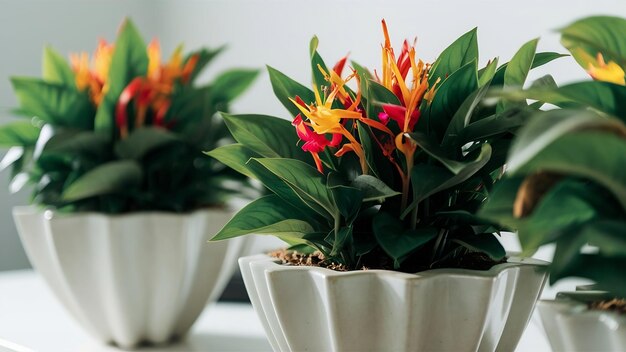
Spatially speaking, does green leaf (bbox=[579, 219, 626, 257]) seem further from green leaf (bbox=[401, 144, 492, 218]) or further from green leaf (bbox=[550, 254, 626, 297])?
green leaf (bbox=[401, 144, 492, 218])

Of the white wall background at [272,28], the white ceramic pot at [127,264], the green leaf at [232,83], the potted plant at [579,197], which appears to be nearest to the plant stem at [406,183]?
the potted plant at [579,197]

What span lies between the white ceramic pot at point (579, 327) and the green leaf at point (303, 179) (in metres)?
0.16

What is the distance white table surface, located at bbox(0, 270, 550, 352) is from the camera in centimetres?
87

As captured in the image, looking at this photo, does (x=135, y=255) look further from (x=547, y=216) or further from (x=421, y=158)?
(x=547, y=216)

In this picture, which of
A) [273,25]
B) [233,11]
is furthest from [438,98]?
[233,11]

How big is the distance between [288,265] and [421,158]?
12 cm

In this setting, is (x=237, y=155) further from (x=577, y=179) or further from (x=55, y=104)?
(x=55, y=104)

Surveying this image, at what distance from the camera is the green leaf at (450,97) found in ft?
1.64

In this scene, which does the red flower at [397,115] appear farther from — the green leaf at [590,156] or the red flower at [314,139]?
the green leaf at [590,156]

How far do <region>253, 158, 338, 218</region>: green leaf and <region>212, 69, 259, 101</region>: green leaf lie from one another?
47 cm

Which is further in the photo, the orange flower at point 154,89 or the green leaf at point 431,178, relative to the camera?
the orange flower at point 154,89

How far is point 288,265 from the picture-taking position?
536mm

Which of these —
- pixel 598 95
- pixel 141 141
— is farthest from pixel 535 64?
pixel 141 141

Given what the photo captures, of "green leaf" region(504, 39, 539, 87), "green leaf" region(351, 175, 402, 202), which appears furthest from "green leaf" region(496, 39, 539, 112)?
"green leaf" region(351, 175, 402, 202)
